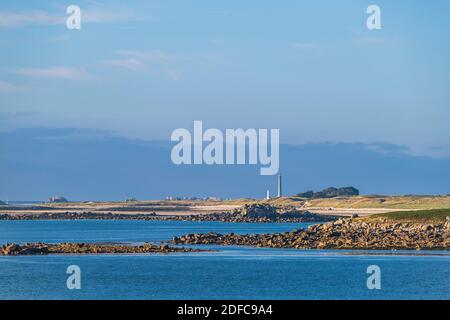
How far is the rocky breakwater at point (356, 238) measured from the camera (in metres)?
82.9

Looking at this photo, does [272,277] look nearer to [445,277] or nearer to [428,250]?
[445,277]

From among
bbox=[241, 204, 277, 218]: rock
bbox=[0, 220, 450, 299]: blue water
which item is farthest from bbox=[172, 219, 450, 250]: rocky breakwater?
bbox=[241, 204, 277, 218]: rock

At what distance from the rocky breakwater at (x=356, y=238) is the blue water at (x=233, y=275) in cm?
400

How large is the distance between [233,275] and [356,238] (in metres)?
25.0

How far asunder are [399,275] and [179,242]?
32903mm

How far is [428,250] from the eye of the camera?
79.6 m

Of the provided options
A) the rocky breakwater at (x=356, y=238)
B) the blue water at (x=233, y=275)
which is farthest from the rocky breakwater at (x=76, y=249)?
the rocky breakwater at (x=356, y=238)

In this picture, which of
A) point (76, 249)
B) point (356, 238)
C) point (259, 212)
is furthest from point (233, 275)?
point (259, 212)

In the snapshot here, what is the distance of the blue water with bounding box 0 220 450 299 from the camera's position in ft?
184

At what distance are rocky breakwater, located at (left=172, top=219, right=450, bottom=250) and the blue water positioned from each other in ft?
13.1

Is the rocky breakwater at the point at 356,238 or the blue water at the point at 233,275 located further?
the rocky breakwater at the point at 356,238

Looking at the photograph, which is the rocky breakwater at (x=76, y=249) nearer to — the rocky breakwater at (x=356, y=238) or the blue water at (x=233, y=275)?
the blue water at (x=233, y=275)
